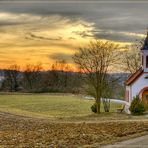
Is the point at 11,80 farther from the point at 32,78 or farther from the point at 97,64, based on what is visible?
the point at 97,64

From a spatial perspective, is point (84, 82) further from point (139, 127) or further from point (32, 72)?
point (32, 72)

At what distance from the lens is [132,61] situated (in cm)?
7131

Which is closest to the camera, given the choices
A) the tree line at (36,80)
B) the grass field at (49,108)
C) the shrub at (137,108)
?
the shrub at (137,108)

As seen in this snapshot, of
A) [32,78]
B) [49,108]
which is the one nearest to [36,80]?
[32,78]

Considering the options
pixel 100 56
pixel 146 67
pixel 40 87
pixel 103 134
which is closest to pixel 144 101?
pixel 146 67

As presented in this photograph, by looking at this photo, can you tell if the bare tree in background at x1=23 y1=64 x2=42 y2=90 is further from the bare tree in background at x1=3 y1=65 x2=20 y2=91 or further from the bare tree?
the bare tree

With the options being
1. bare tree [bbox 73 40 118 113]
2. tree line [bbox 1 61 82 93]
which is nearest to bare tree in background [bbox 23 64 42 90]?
tree line [bbox 1 61 82 93]

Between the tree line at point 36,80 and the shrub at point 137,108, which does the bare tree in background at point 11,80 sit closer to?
the tree line at point 36,80

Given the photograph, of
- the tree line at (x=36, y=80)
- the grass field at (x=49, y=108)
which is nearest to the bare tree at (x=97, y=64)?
the grass field at (x=49, y=108)

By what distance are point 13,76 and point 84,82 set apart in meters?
95.3

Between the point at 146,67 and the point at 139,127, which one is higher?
the point at 146,67

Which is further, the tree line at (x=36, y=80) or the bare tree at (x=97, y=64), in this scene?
the tree line at (x=36, y=80)

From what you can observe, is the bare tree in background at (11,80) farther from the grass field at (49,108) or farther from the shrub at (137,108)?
the shrub at (137,108)

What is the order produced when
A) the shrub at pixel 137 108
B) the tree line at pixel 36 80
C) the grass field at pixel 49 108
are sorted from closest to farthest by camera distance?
the shrub at pixel 137 108
the grass field at pixel 49 108
the tree line at pixel 36 80
